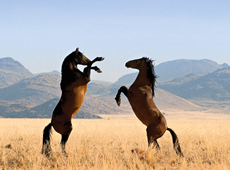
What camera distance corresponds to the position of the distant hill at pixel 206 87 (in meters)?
132

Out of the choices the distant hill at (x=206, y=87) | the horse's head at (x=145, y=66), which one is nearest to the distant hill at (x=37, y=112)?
the horse's head at (x=145, y=66)

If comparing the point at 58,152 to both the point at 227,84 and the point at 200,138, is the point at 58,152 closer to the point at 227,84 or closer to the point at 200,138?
the point at 200,138

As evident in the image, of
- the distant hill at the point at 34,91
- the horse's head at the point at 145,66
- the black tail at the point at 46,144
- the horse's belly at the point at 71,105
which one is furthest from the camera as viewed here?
the distant hill at the point at 34,91

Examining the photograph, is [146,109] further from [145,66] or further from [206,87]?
[206,87]

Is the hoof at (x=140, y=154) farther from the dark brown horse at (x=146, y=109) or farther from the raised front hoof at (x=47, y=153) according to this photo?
the raised front hoof at (x=47, y=153)

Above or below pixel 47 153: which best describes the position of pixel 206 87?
below

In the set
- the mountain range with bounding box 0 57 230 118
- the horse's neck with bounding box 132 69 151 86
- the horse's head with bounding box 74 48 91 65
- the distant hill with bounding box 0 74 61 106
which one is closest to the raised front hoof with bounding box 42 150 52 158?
the horse's head with bounding box 74 48 91 65

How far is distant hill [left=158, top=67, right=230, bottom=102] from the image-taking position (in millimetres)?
131625

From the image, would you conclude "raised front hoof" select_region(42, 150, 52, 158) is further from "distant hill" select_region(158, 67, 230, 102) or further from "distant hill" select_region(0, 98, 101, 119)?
"distant hill" select_region(158, 67, 230, 102)

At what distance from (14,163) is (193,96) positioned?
131256 millimetres

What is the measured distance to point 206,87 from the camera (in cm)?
14112

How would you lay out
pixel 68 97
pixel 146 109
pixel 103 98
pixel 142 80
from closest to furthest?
pixel 68 97 → pixel 146 109 → pixel 142 80 → pixel 103 98

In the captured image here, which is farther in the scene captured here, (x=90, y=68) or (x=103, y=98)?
(x=103, y=98)

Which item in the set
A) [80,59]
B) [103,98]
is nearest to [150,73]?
[80,59]
